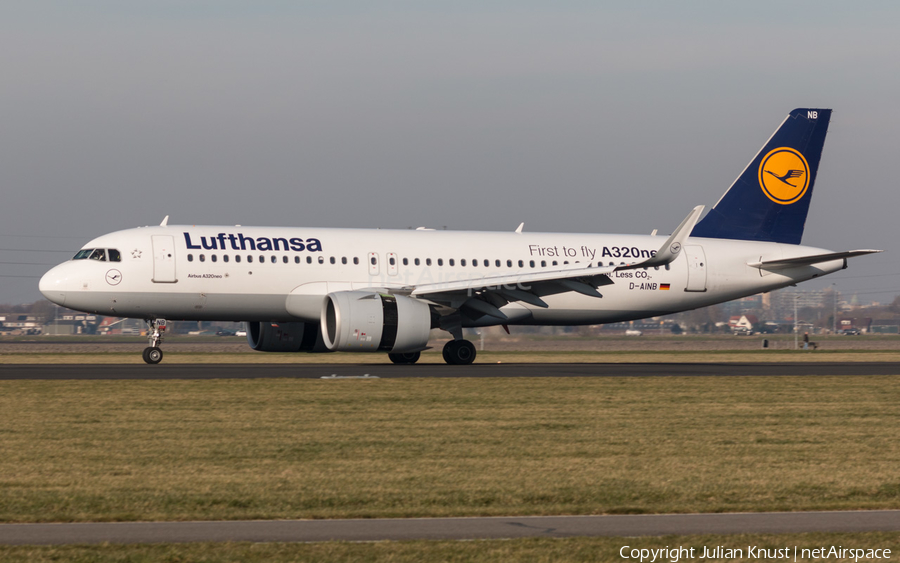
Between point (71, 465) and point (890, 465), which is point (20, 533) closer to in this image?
point (71, 465)

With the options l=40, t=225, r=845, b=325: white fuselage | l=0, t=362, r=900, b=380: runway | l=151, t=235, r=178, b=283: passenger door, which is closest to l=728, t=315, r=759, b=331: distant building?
l=40, t=225, r=845, b=325: white fuselage

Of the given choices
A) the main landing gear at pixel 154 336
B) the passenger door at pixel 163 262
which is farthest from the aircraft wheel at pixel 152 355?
the passenger door at pixel 163 262

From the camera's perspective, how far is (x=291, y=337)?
112ft

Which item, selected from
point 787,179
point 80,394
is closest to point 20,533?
point 80,394

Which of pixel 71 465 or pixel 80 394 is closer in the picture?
pixel 71 465

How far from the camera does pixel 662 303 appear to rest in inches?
1427

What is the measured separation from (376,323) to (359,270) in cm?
384

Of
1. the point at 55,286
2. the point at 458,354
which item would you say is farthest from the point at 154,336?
the point at 458,354

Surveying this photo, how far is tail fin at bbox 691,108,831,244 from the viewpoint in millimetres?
37438

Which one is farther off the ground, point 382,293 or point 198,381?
point 382,293

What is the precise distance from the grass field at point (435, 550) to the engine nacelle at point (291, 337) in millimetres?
25870

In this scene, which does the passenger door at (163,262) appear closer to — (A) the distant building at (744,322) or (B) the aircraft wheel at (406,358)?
(B) the aircraft wheel at (406,358)

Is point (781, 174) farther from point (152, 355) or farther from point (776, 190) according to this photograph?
point (152, 355)

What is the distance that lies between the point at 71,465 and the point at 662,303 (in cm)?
2692
